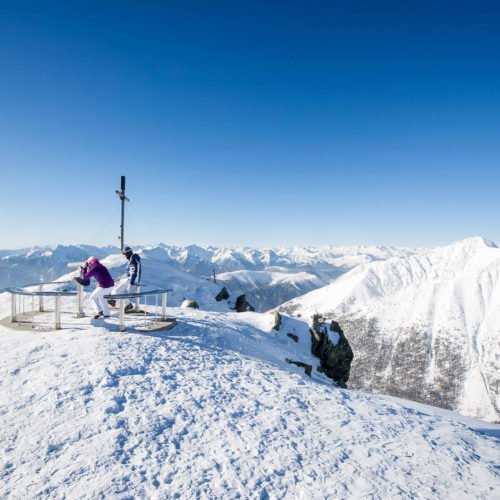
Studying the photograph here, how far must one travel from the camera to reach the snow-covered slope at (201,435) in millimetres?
5039

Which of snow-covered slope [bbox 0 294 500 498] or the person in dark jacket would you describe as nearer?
snow-covered slope [bbox 0 294 500 498]

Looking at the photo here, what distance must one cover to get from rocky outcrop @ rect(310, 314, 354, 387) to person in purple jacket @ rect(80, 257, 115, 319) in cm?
1549

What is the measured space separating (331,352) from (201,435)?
18.7 m

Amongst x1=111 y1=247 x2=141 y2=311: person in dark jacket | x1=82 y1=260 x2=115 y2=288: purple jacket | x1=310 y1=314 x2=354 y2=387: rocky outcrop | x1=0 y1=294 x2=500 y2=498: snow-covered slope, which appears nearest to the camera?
x1=0 y1=294 x2=500 y2=498: snow-covered slope

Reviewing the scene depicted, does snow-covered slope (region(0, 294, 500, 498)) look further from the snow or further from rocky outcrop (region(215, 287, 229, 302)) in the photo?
rocky outcrop (region(215, 287, 229, 302))

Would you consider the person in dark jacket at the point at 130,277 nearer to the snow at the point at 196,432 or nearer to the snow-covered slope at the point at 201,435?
the snow at the point at 196,432

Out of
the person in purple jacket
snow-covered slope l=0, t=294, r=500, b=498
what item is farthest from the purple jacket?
snow-covered slope l=0, t=294, r=500, b=498

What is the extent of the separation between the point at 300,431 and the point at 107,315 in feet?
32.8

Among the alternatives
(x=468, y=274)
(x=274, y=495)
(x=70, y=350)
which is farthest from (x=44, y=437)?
(x=468, y=274)

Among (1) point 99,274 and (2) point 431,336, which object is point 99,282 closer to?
(1) point 99,274

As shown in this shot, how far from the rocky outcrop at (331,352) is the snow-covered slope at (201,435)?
510 inches

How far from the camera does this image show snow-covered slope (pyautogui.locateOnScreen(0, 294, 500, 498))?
504 cm

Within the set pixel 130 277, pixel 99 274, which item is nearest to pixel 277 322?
pixel 130 277

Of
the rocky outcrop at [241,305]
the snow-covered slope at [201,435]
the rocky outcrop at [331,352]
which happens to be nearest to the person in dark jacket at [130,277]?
the snow-covered slope at [201,435]
